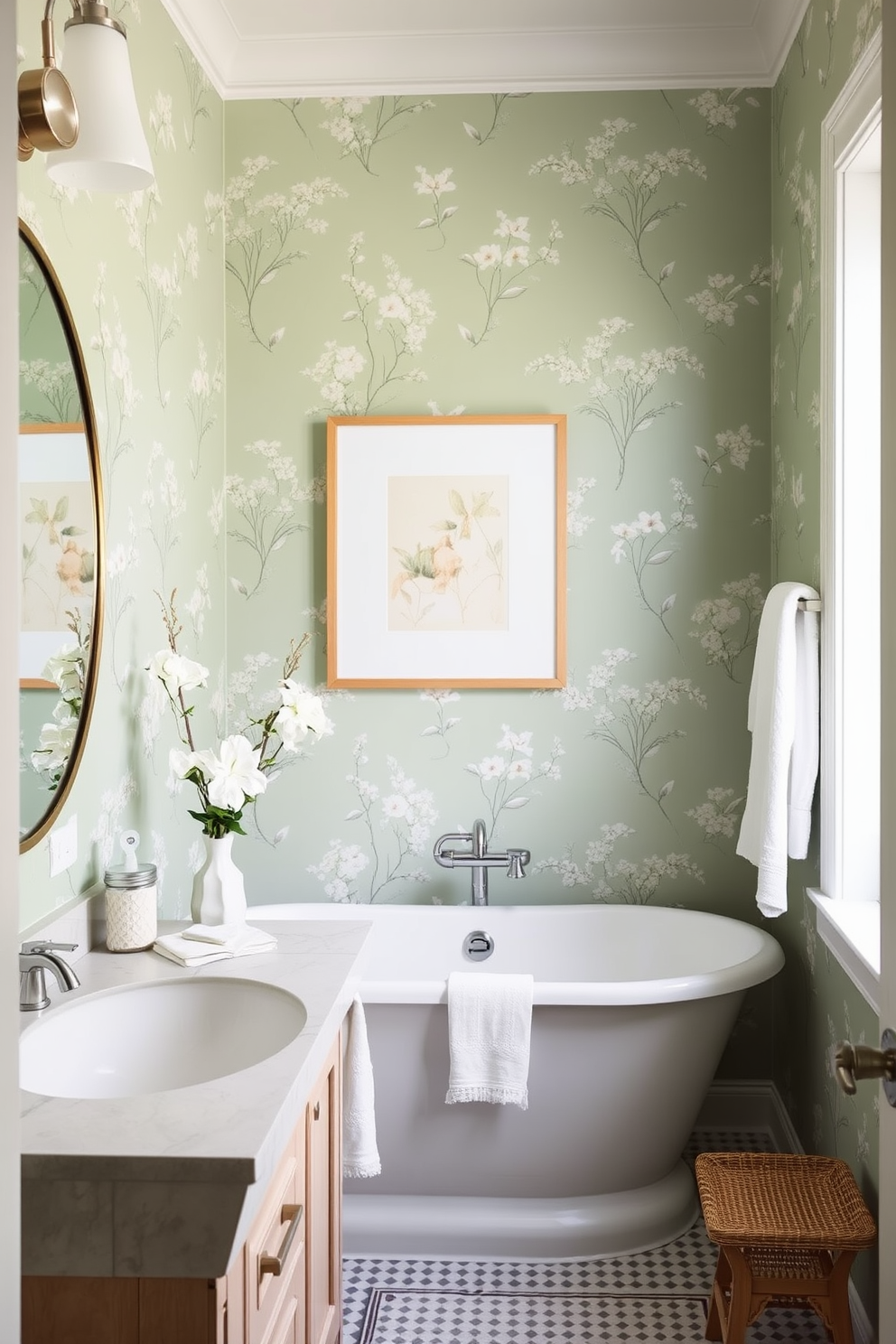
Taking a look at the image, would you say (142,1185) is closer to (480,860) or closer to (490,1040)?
(490,1040)

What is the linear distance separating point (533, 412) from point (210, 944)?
1743mm

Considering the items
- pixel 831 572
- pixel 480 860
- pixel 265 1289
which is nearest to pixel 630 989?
pixel 480 860

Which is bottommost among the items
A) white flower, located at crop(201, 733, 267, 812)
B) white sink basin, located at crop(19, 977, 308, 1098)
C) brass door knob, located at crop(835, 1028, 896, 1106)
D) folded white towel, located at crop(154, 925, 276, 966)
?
white sink basin, located at crop(19, 977, 308, 1098)

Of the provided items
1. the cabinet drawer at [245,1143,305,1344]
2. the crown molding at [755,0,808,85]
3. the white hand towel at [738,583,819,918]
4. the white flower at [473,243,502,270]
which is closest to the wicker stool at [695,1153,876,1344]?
the white hand towel at [738,583,819,918]

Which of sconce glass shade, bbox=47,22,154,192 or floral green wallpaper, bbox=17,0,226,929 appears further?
floral green wallpaper, bbox=17,0,226,929

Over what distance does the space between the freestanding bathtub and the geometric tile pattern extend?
0.04 meters

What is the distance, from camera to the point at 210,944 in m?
1.96

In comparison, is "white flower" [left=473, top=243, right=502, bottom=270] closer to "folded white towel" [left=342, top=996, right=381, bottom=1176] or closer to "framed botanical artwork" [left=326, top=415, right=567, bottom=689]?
"framed botanical artwork" [left=326, top=415, right=567, bottom=689]

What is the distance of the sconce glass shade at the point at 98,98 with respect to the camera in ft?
5.05

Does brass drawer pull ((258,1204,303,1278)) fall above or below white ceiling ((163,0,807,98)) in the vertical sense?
below

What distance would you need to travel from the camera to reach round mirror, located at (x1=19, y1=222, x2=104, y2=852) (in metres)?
1.82

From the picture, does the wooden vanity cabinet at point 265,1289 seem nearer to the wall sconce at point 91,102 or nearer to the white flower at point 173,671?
the white flower at point 173,671

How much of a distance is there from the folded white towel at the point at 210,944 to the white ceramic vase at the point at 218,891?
3.1 inches

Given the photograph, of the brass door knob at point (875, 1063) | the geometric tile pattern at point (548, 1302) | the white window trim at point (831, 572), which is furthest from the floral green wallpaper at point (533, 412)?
the brass door knob at point (875, 1063)
